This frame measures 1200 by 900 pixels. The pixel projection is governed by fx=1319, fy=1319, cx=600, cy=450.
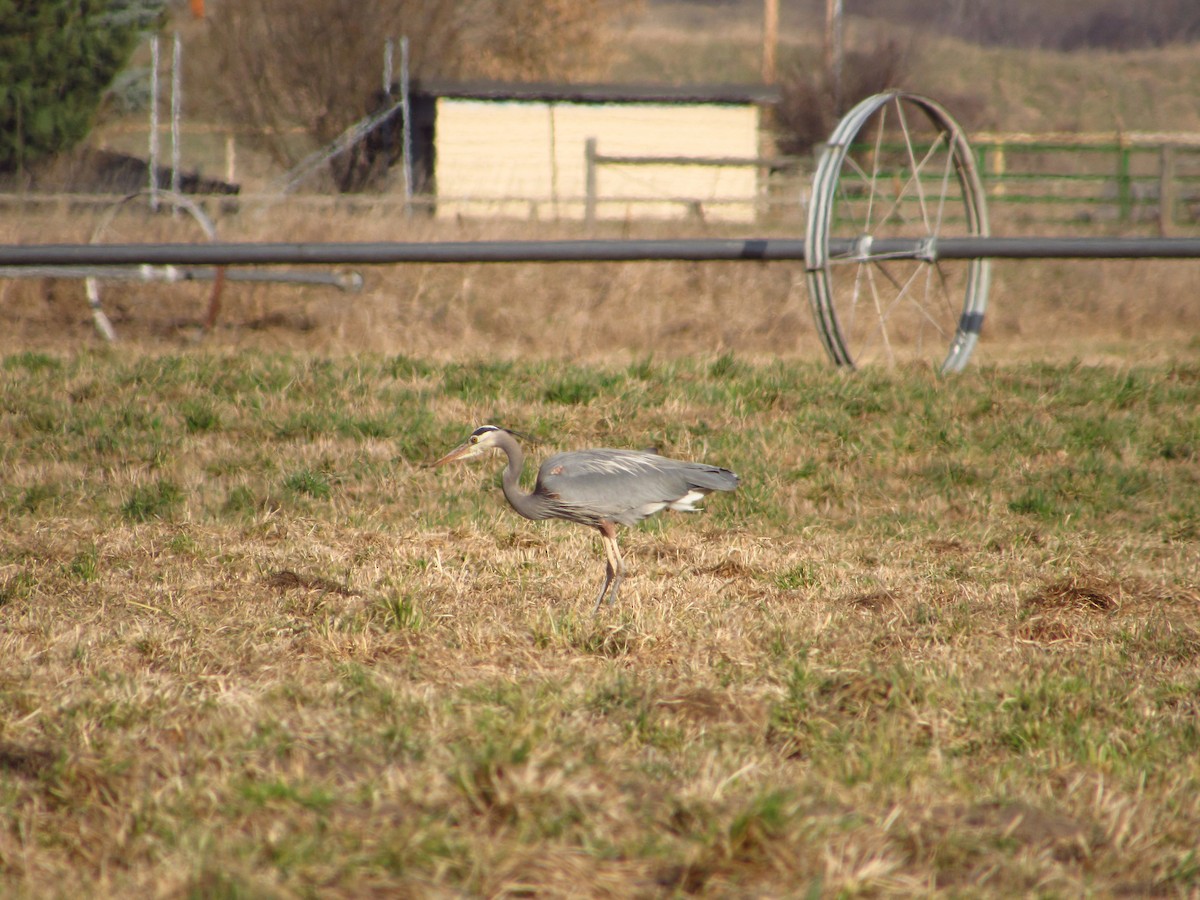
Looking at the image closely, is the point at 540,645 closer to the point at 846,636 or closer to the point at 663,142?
the point at 846,636

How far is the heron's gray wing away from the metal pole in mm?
4774

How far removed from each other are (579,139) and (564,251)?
20949 millimetres

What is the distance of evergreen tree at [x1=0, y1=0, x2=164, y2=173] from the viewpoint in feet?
86.2

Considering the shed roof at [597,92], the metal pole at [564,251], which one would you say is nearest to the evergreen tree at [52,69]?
the shed roof at [597,92]

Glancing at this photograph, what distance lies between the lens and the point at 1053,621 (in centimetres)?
561

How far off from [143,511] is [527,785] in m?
4.88

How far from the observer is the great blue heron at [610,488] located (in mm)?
5906

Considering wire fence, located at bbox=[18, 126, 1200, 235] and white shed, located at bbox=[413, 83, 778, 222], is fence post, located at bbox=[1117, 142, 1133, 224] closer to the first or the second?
wire fence, located at bbox=[18, 126, 1200, 235]

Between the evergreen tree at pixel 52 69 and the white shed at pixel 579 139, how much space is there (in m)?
6.56

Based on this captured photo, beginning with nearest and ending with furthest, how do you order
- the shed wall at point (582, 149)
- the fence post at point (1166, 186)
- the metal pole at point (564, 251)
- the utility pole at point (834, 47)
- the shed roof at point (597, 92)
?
the metal pole at point (564, 251) → the fence post at point (1166, 186) → the shed roof at point (597, 92) → the shed wall at point (582, 149) → the utility pole at point (834, 47)

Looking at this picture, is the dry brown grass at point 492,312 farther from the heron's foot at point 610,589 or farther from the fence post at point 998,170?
the fence post at point 998,170

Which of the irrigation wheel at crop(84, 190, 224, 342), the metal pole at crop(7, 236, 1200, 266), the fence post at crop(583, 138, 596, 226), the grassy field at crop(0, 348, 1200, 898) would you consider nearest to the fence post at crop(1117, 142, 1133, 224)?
the fence post at crop(583, 138, 596, 226)

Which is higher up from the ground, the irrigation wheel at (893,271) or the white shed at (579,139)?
the white shed at (579,139)

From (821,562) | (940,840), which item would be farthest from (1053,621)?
(940,840)
